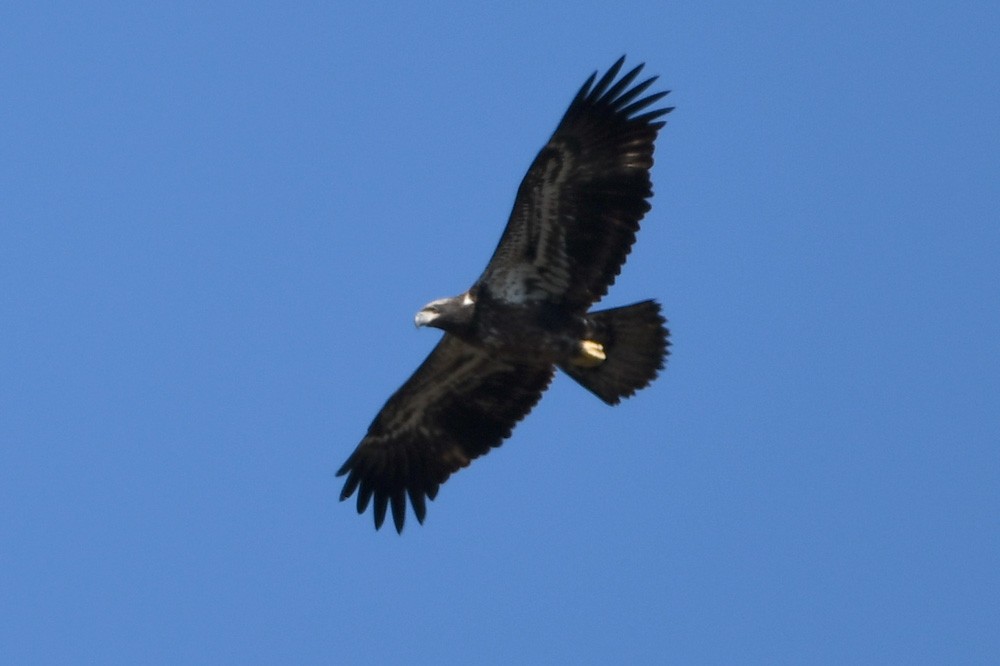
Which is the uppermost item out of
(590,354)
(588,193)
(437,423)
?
(588,193)

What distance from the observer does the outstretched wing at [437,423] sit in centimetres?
1723

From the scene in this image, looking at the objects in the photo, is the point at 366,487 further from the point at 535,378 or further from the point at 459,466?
the point at 535,378

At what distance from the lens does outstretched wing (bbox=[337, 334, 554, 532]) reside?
56.5 feet

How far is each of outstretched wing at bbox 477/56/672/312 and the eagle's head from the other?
19.7 inches

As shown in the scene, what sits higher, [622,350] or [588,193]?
[588,193]

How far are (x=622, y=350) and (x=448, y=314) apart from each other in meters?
1.56

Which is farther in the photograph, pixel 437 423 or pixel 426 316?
pixel 437 423

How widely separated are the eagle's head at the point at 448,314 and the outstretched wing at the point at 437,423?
0.94 m

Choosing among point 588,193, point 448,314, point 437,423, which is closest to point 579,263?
point 588,193

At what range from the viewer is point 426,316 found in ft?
52.9

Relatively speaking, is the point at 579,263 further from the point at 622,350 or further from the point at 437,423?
the point at 437,423

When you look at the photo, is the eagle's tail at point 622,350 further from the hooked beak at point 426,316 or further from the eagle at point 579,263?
the hooked beak at point 426,316

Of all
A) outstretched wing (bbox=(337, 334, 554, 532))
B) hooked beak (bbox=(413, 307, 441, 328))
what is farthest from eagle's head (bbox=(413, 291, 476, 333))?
outstretched wing (bbox=(337, 334, 554, 532))

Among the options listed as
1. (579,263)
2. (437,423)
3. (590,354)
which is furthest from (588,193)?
(437,423)
